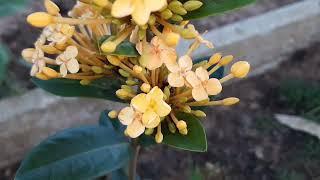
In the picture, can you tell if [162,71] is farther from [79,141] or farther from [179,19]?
[79,141]

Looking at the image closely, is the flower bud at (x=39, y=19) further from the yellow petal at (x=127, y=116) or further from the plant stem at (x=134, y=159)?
the plant stem at (x=134, y=159)

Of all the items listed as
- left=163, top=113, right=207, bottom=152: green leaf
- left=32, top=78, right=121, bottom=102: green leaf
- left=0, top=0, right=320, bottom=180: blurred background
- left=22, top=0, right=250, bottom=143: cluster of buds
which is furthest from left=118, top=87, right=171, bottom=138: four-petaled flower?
left=0, top=0, right=320, bottom=180: blurred background

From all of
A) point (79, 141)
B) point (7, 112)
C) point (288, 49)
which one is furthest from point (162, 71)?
point (288, 49)

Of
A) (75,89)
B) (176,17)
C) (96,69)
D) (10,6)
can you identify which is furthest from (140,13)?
(10,6)

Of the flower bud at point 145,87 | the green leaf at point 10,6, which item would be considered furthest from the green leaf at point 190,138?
the green leaf at point 10,6

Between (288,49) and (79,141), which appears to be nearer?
(79,141)
